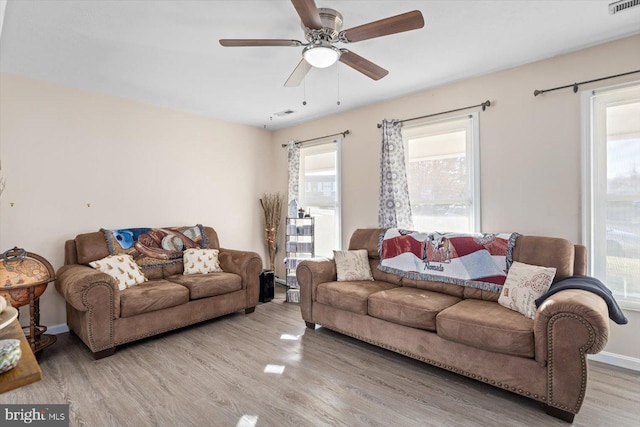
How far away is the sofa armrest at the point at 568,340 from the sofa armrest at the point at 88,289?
134 inches

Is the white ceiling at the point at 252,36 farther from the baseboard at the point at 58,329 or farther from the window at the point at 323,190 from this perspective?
the baseboard at the point at 58,329

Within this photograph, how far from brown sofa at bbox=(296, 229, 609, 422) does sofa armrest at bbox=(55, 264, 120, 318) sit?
1.81m

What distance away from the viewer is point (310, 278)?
143 inches

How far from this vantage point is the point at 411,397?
2.36 meters

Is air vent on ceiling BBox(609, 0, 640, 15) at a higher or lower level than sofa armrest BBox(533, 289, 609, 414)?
higher

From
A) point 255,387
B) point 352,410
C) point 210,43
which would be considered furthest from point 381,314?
point 210,43

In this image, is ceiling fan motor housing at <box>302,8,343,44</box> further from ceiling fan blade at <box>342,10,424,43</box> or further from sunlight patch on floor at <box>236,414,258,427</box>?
sunlight patch on floor at <box>236,414,258,427</box>

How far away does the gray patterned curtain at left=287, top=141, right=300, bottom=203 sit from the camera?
530 cm

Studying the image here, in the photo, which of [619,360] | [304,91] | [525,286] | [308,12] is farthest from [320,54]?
[619,360]

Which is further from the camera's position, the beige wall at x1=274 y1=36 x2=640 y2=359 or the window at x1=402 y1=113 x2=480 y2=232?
the window at x1=402 y1=113 x2=480 y2=232

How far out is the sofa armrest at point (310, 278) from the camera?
3627 millimetres

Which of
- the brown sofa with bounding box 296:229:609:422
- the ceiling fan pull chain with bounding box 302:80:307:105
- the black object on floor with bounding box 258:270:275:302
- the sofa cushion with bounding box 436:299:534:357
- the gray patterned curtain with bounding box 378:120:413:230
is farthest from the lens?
the black object on floor with bounding box 258:270:275:302

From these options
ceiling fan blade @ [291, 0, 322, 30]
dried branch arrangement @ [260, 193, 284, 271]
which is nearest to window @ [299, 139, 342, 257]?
dried branch arrangement @ [260, 193, 284, 271]

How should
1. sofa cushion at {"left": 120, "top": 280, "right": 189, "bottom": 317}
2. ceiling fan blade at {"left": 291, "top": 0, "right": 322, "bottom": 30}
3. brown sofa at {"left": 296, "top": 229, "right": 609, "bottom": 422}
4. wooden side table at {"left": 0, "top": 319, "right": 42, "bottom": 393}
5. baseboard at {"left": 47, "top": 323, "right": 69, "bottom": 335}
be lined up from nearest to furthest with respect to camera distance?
wooden side table at {"left": 0, "top": 319, "right": 42, "bottom": 393} < ceiling fan blade at {"left": 291, "top": 0, "right": 322, "bottom": 30} < brown sofa at {"left": 296, "top": 229, "right": 609, "bottom": 422} < sofa cushion at {"left": 120, "top": 280, "right": 189, "bottom": 317} < baseboard at {"left": 47, "top": 323, "right": 69, "bottom": 335}
